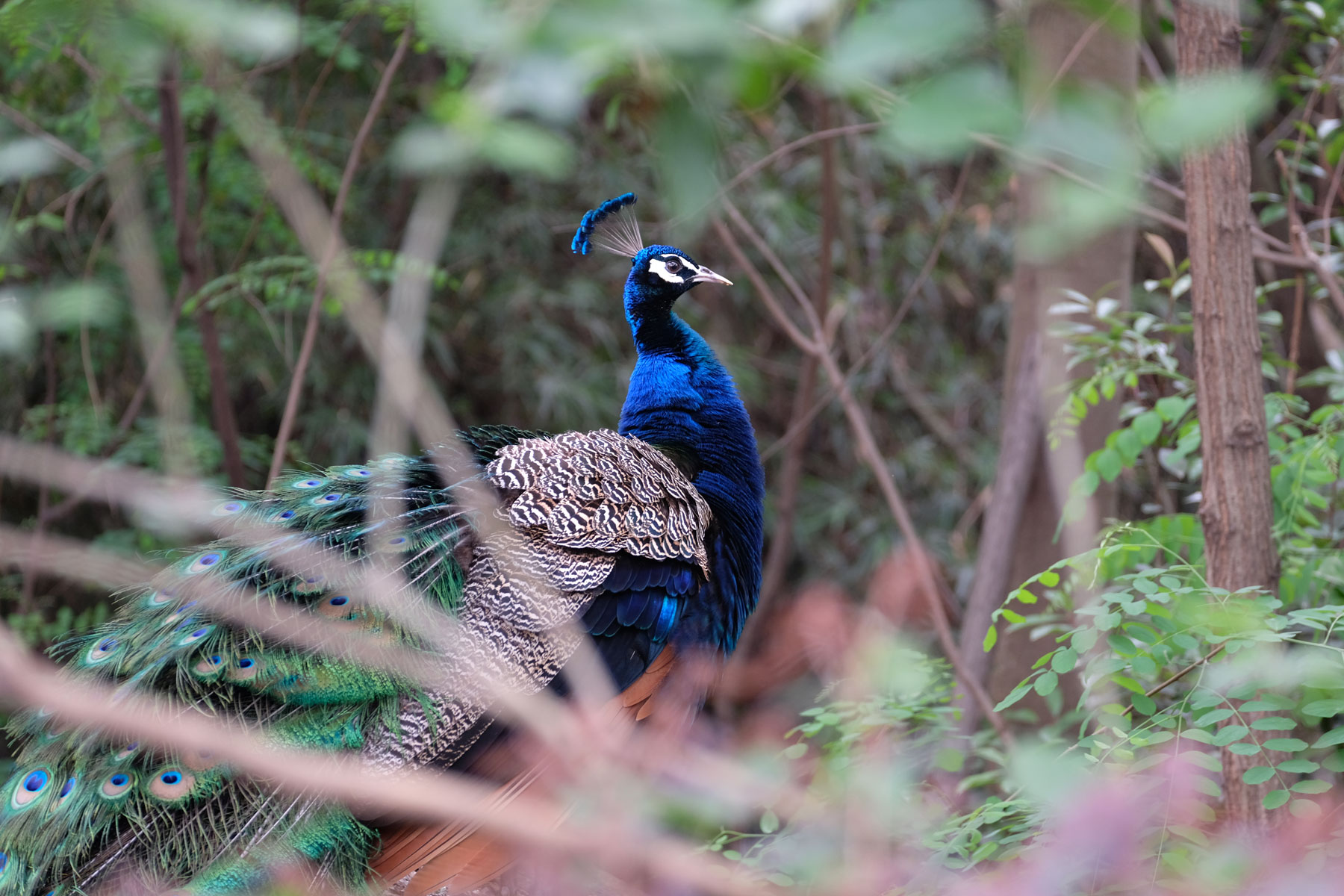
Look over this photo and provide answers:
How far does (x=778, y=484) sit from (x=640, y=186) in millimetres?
1512

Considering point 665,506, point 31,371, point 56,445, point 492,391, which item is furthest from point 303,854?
point 492,391

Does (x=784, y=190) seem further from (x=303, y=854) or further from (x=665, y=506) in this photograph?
(x=303, y=854)

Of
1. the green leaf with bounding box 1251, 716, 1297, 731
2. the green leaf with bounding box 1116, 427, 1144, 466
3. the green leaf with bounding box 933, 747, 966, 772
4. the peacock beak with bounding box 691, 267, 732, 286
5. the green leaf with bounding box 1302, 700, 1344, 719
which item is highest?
the peacock beak with bounding box 691, 267, 732, 286

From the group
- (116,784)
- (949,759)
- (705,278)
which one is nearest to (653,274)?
(705,278)

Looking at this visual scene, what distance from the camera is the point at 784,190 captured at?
5.34 meters

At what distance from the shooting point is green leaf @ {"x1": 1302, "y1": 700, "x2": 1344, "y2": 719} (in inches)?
59.5

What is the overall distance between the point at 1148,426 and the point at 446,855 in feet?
4.96

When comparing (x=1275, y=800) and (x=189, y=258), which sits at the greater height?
(x=189, y=258)

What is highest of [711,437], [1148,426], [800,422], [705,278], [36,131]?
[36,131]

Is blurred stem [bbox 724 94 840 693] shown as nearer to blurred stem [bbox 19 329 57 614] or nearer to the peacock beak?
the peacock beak

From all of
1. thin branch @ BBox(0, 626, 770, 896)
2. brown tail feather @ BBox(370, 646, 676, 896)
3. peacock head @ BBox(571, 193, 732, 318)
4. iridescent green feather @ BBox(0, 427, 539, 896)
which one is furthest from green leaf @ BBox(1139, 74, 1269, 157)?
peacock head @ BBox(571, 193, 732, 318)

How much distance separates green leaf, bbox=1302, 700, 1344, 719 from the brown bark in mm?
378

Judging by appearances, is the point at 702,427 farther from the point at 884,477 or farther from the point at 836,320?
the point at 836,320

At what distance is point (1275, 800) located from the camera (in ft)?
4.96
